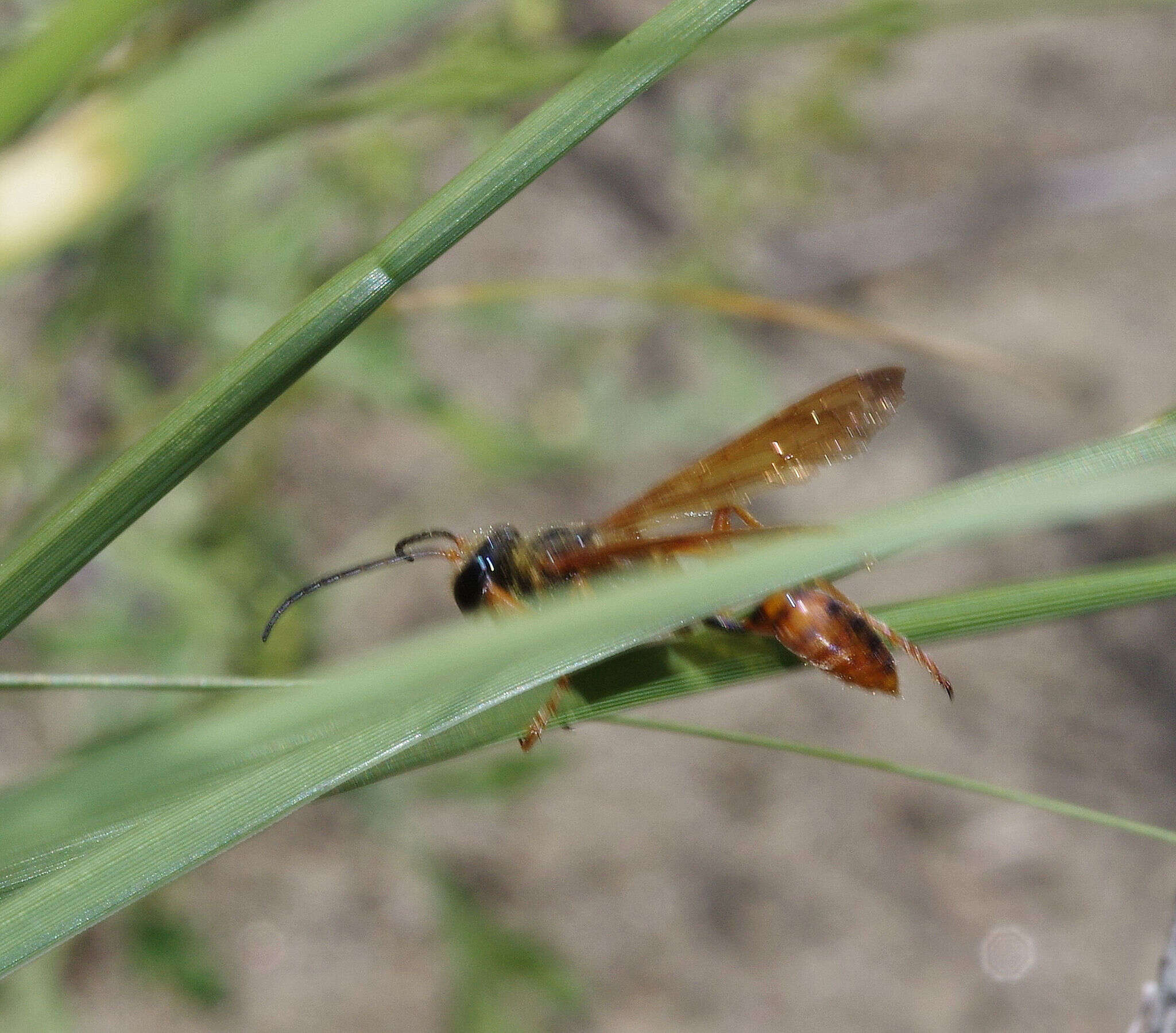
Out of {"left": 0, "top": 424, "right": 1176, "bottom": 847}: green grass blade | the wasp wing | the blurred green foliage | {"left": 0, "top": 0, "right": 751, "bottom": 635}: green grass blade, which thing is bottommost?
{"left": 0, "top": 424, "right": 1176, "bottom": 847}: green grass blade

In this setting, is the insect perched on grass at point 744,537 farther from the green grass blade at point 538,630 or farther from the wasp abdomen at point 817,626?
the green grass blade at point 538,630

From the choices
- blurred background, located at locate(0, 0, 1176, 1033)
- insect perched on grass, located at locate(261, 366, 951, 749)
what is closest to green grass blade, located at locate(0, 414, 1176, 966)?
insect perched on grass, located at locate(261, 366, 951, 749)

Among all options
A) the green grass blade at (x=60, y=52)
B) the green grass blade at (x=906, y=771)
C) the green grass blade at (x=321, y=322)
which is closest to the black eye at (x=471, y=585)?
the green grass blade at (x=906, y=771)

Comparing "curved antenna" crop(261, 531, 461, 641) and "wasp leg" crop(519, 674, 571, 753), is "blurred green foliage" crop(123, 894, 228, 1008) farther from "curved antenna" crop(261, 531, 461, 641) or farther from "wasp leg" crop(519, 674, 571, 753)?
"wasp leg" crop(519, 674, 571, 753)

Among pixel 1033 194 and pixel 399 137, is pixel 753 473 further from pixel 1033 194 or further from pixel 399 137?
pixel 1033 194

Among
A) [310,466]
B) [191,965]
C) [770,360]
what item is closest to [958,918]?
[770,360]

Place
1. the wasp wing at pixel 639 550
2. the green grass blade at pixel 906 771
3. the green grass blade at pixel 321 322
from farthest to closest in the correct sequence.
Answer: the wasp wing at pixel 639 550 → the green grass blade at pixel 906 771 → the green grass blade at pixel 321 322
